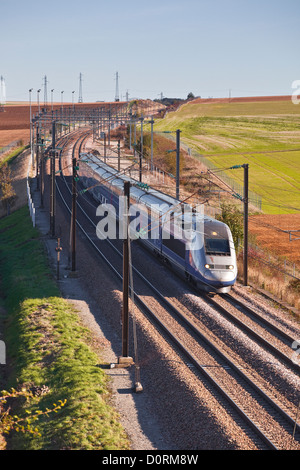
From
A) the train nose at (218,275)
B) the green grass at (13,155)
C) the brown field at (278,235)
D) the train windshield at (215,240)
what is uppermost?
the green grass at (13,155)

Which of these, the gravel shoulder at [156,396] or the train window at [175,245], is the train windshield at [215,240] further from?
the gravel shoulder at [156,396]

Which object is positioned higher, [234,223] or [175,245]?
[234,223]

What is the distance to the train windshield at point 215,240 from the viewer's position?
2636 centimetres

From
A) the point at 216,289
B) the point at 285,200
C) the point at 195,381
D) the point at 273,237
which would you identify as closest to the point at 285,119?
the point at 285,200

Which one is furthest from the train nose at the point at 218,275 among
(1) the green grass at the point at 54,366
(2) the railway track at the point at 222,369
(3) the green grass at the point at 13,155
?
(3) the green grass at the point at 13,155

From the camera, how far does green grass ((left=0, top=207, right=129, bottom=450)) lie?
49.7 ft

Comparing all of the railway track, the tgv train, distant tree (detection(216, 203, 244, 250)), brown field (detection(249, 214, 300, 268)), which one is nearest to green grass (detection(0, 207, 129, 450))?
the railway track

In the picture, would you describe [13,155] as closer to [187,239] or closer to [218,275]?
[187,239]

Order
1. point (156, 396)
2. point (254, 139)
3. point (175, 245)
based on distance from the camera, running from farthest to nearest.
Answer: point (254, 139)
point (175, 245)
point (156, 396)

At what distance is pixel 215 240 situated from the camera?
26.6 m

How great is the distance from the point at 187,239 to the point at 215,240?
1587mm

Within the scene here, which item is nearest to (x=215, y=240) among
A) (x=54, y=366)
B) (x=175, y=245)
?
(x=175, y=245)

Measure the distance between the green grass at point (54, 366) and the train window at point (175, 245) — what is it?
19.9 feet

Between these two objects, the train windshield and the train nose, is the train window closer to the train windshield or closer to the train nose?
the train windshield
